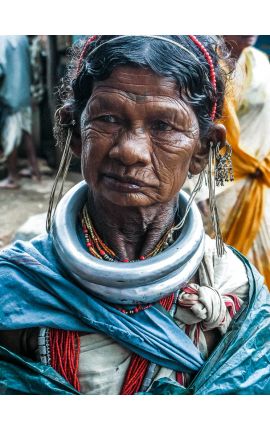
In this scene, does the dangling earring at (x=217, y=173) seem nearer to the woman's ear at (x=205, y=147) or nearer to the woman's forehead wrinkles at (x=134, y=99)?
the woman's ear at (x=205, y=147)

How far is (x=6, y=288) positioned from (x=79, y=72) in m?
0.68

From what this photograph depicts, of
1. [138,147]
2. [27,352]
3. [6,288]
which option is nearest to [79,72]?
[138,147]

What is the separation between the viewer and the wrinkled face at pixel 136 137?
5.43 feet

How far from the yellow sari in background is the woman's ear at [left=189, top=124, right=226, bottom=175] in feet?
5.31

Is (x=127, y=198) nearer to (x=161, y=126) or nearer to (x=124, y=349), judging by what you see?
(x=161, y=126)

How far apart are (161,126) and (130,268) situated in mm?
405

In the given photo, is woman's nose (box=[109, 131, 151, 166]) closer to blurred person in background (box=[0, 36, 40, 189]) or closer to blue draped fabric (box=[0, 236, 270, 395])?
blue draped fabric (box=[0, 236, 270, 395])

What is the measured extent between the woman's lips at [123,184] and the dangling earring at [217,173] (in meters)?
0.28

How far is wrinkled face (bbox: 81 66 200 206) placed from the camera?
1.65m

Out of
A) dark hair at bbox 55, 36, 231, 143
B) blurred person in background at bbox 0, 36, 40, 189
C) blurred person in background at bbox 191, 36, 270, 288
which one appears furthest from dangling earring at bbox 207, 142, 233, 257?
blurred person in background at bbox 0, 36, 40, 189

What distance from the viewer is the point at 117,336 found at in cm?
178

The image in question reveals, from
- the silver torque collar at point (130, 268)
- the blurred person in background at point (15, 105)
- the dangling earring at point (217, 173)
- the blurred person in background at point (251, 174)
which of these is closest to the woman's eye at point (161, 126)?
the dangling earring at point (217, 173)

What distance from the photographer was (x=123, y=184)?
1715 mm
